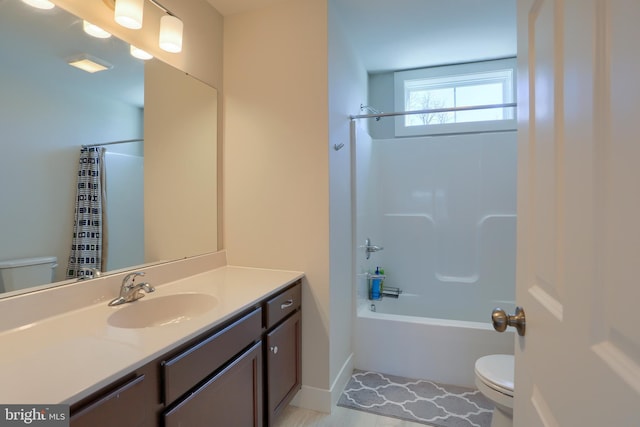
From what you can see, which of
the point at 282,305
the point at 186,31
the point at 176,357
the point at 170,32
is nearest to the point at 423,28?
the point at 186,31

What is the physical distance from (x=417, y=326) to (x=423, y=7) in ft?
7.07

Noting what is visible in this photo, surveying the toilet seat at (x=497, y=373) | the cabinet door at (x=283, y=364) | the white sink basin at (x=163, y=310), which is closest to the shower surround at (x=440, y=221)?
the cabinet door at (x=283, y=364)

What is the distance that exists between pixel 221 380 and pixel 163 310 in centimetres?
46

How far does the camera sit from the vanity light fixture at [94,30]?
1.31 metres

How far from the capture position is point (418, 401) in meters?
1.99

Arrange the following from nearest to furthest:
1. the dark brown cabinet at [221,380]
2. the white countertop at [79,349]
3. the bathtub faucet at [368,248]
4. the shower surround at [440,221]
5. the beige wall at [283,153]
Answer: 1. the white countertop at [79,349]
2. the dark brown cabinet at [221,380]
3. the beige wall at [283,153]
4. the bathtub faucet at [368,248]
5. the shower surround at [440,221]

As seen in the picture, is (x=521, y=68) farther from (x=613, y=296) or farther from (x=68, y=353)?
(x=68, y=353)

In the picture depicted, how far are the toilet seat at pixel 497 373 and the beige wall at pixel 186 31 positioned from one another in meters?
2.26

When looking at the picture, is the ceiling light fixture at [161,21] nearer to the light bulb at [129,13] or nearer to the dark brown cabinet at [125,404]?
the light bulb at [129,13]

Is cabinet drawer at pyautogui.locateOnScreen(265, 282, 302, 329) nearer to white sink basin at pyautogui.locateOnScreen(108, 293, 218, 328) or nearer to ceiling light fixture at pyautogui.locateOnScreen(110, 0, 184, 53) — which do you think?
white sink basin at pyautogui.locateOnScreen(108, 293, 218, 328)

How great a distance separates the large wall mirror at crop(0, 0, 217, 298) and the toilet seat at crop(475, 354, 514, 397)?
5.51ft

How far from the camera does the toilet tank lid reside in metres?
1.08

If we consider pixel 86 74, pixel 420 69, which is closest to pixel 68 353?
pixel 86 74

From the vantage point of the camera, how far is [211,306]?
1415 millimetres
